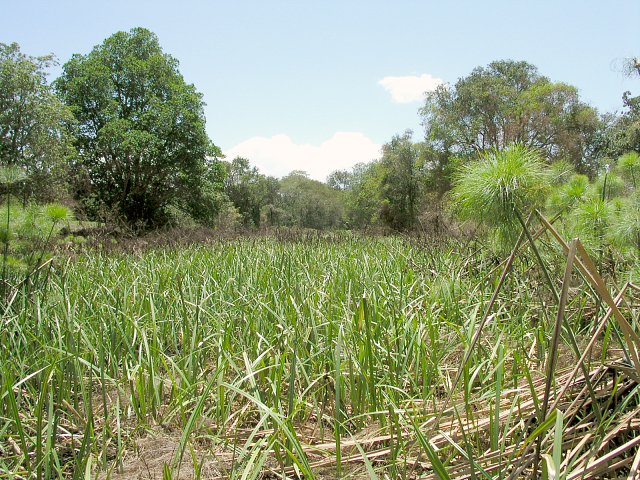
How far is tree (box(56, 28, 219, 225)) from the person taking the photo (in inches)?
789

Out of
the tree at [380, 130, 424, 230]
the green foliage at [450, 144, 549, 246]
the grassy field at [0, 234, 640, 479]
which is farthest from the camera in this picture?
the tree at [380, 130, 424, 230]

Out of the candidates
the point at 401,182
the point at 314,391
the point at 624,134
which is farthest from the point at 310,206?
the point at 314,391

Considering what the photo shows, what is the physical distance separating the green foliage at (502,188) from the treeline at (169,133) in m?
12.4

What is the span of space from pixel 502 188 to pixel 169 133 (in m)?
19.8

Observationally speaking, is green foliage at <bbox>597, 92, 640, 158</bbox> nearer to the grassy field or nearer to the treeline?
the treeline

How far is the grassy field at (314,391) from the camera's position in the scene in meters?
1.25

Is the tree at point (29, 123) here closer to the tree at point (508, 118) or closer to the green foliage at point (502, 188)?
the green foliage at point (502, 188)

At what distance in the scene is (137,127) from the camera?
20578 millimetres

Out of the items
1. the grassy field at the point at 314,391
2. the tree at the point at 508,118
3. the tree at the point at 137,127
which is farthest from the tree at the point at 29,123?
the tree at the point at 508,118

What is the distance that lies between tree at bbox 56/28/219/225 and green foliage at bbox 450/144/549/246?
18481mm

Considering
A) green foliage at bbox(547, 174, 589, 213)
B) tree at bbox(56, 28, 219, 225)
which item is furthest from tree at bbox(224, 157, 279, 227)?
green foliage at bbox(547, 174, 589, 213)

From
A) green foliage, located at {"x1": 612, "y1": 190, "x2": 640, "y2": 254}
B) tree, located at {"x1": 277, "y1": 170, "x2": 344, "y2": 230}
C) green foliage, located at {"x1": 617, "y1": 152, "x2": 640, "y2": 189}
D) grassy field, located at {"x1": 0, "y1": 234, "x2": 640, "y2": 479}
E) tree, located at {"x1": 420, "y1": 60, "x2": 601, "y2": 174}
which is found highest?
tree, located at {"x1": 420, "y1": 60, "x2": 601, "y2": 174}

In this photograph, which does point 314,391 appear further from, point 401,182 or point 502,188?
point 401,182

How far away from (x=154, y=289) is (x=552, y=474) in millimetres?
3236
